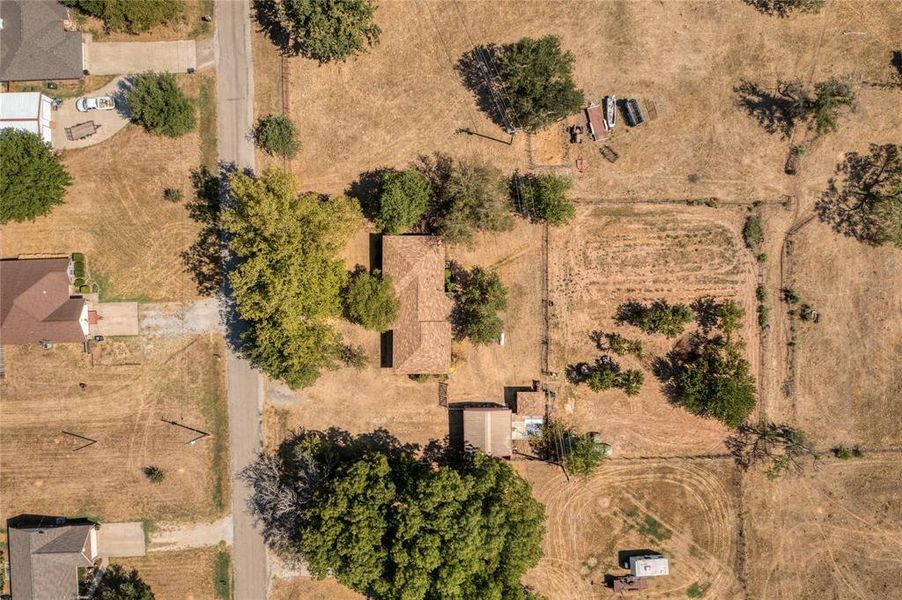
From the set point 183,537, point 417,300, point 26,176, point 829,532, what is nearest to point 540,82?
point 417,300

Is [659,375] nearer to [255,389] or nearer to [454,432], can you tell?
[454,432]

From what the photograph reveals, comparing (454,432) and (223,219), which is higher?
(223,219)

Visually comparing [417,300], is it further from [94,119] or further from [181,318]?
[94,119]

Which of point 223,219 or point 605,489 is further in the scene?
point 605,489

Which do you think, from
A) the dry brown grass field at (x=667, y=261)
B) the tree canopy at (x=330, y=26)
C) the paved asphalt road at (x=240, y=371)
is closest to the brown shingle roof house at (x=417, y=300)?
the dry brown grass field at (x=667, y=261)

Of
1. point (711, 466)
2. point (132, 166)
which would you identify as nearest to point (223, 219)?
point (132, 166)

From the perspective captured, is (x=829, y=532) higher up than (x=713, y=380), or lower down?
lower down
